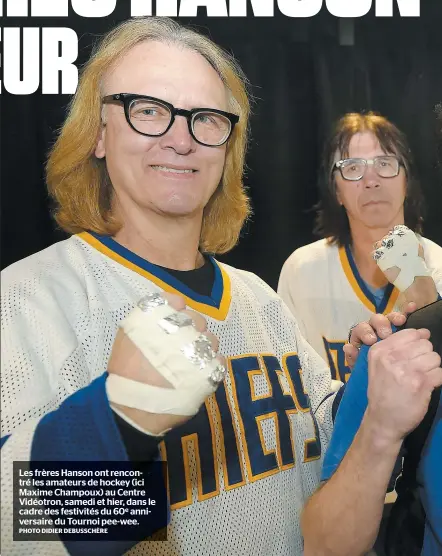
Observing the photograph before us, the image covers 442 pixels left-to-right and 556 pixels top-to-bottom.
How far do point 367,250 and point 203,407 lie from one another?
0.50 m

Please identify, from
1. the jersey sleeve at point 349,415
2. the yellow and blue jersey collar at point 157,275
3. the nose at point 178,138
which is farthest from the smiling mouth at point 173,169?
Answer: the jersey sleeve at point 349,415

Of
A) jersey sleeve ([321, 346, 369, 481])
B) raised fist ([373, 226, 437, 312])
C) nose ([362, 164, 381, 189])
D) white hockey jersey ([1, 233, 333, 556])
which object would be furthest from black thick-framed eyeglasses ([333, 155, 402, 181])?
jersey sleeve ([321, 346, 369, 481])

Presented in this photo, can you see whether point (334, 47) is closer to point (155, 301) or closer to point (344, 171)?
point (344, 171)

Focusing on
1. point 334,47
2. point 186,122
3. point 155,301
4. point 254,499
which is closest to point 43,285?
point 155,301

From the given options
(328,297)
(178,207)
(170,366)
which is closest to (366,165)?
(328,297)

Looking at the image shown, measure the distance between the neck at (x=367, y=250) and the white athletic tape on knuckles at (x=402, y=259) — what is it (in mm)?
57

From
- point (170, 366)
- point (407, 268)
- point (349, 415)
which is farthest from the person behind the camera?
point (407, 268)

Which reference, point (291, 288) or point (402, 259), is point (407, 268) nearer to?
point (402, 259)

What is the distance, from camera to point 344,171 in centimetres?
117

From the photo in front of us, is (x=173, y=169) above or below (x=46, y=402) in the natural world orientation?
above

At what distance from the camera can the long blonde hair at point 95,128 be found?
1005 mm

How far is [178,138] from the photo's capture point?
958mm

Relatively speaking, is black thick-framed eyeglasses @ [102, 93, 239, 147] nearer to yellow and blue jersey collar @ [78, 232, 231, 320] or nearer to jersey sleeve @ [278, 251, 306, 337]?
yellow and blue jersey collar @ [78, 232, 231, 320]

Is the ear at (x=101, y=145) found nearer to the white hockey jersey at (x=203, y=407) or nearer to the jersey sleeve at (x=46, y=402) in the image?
the white hockey jersey at (x=203, y=407)
